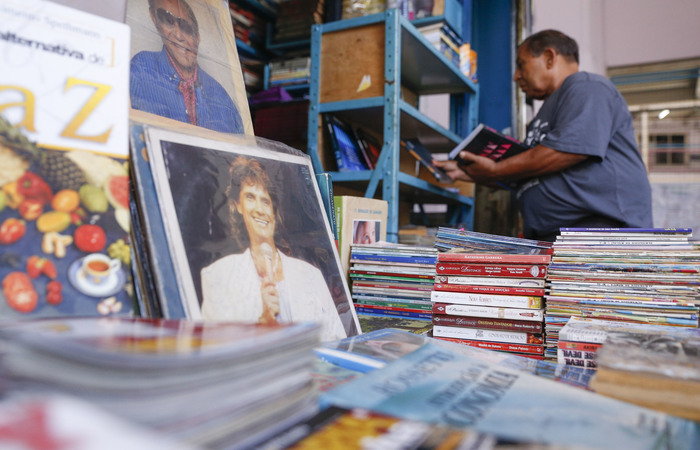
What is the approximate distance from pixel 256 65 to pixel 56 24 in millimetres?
3479

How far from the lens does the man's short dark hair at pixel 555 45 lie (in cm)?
229

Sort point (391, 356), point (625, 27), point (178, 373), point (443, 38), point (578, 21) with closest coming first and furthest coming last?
point (178, 373) < point (391, 356) < point (443, 38) < point (578, 21) < point (625, 27)

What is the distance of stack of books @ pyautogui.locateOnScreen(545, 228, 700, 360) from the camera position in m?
1.03

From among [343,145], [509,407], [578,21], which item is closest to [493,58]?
[578,21]

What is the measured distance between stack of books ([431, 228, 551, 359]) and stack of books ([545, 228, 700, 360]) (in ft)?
0.12

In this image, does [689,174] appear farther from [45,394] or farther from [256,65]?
[45,394]

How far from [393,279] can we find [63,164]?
1.10 meters

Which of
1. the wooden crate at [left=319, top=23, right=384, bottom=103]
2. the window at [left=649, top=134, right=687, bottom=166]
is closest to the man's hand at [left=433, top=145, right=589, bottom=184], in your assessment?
the wooden crate at [left=319, top=23, right=384, bottom=103]

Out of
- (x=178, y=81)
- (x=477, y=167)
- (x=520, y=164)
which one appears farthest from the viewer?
(x=477, y=167)

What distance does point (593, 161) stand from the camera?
1.93 meters

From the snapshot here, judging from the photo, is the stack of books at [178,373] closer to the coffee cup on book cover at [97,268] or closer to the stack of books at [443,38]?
the coffee cup on book cover at [97,268]

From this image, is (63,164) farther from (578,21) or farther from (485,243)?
(578,21)

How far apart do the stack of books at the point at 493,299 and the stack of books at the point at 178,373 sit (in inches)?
30.9

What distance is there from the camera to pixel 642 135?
155 inches
